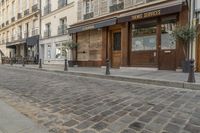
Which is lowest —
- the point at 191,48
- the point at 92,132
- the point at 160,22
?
the point at 92,132

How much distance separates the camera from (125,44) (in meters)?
16.2

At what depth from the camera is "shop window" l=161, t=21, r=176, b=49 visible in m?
13.5

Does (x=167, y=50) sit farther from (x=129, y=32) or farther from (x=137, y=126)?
(x=137, y=126)

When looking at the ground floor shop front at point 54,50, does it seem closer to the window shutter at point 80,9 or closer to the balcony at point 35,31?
the balcony at point 35,31

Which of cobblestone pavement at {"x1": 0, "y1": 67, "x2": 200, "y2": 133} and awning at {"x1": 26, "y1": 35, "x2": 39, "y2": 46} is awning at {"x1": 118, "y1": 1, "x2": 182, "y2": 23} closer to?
cobblestone pavement at {"x1": 0, "y1": 67, "x2": 200, "y2": 133}

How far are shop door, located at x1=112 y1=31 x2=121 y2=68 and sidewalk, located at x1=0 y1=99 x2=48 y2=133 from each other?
12679 mm

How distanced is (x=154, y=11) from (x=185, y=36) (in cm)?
253

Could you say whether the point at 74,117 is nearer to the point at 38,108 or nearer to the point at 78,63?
the point at 38,108

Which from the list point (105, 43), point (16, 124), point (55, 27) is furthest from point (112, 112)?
point (55, 27)

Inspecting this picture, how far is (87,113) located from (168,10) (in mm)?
9381

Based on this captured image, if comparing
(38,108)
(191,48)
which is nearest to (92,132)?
(38,108)

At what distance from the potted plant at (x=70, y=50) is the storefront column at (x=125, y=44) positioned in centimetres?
558

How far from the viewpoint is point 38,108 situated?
5621 mm

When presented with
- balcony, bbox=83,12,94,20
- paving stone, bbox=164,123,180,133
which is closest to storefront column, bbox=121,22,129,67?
balcony, bbox=83,12,94,20
